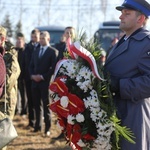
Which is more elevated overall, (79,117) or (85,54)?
(85,54)

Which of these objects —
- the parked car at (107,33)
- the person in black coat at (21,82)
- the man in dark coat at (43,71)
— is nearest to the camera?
the man in dark coat at (43,71)

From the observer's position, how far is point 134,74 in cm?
300

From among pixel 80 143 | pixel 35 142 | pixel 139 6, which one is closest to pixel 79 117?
pixel 80 143

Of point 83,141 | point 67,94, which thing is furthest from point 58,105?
point 83,141

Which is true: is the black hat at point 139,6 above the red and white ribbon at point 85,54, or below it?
above

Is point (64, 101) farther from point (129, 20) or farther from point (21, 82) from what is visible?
point (21, 82)

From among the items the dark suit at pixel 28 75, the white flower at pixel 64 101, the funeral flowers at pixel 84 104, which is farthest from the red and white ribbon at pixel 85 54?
the dark suit at pixel 28 75

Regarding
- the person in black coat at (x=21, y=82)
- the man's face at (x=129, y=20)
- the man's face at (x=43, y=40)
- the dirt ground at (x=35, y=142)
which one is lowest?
the dirt ground at (x=35, y=142)

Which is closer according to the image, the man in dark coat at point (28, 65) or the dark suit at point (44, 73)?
the dark suit at point (44, 73)

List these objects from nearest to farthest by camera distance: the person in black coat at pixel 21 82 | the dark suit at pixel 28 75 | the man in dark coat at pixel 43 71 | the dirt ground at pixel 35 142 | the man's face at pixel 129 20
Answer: the man's face at pixel 129 20 < the dirt ground at pixel 35 142 < the man in dark coat at pixel 43 71 < the dark suit at pixel 28 75 < the person in black coat at pixel 21 82

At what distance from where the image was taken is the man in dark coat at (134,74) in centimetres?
293

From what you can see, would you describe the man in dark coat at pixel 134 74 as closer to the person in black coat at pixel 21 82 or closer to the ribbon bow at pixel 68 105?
the ribbon bow at pixel 68 105

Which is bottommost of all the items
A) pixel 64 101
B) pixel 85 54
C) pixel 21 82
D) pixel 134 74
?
pixel 21 82

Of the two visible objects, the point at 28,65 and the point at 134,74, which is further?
the point at 28,65
